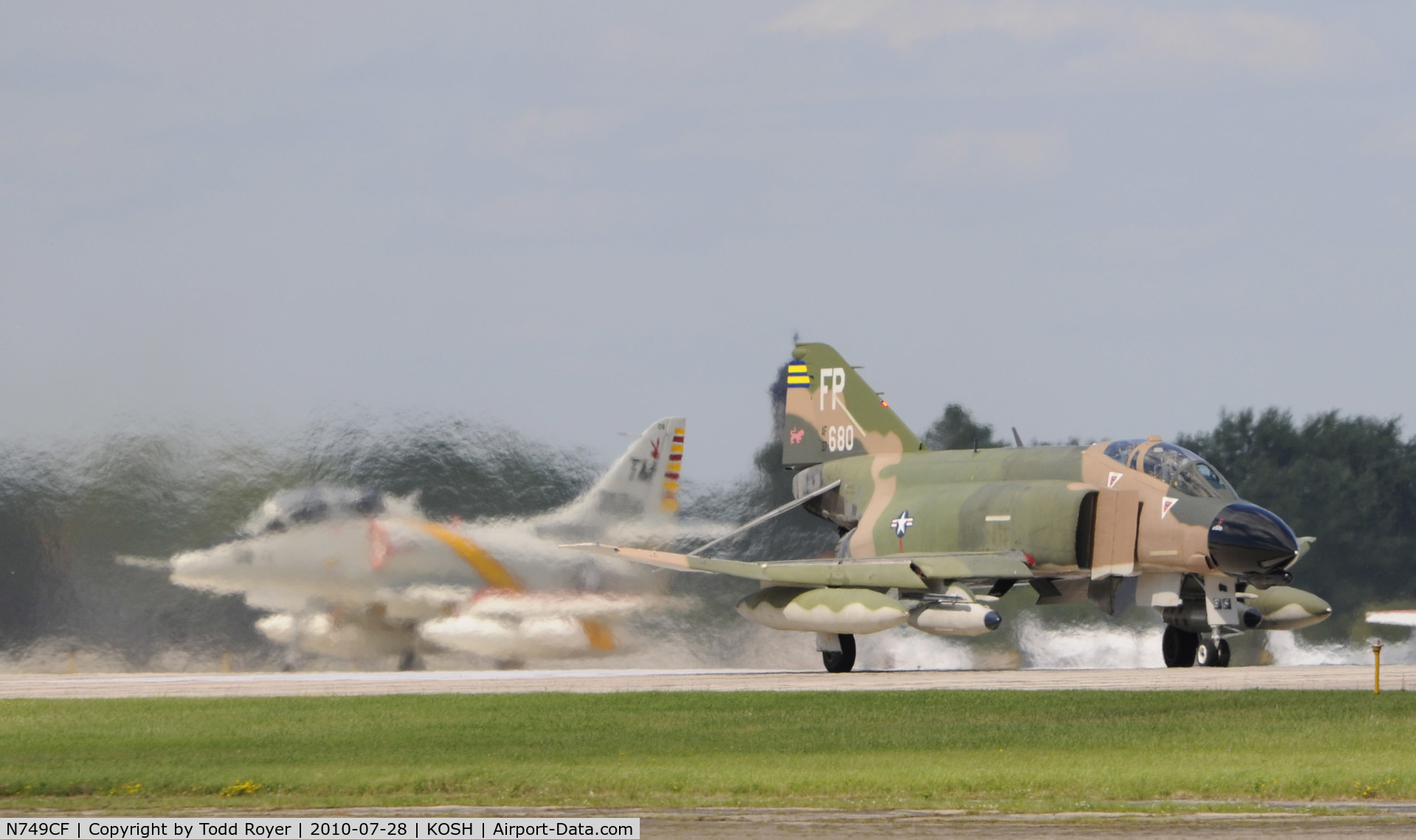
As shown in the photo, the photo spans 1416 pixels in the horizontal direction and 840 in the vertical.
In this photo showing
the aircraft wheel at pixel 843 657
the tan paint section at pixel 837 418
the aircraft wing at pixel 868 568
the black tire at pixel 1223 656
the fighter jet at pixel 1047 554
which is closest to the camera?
the fighter jet at pixel 1047 554

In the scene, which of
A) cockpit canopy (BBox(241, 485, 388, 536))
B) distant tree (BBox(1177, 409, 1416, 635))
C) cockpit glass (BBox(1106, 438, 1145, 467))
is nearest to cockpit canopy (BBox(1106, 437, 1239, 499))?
cockpit glass (BBox(1106, 438, 1145, 467))

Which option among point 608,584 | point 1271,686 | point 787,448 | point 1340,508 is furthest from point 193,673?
point 1340,508

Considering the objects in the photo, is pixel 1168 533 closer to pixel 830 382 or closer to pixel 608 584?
pixel 830 382

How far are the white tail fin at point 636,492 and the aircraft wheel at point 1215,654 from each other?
40.1ft

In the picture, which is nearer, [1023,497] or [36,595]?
[1023,497]

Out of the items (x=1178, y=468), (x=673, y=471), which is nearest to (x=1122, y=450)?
(x=1178, y=468)

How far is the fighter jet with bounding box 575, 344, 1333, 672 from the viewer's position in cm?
2847

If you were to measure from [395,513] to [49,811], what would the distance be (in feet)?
71.7

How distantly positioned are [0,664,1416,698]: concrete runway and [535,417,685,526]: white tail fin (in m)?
4.65

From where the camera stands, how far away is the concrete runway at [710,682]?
24641mm

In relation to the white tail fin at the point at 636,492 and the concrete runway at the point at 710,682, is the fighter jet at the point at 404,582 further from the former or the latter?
the concrete runway at the point at 710,682

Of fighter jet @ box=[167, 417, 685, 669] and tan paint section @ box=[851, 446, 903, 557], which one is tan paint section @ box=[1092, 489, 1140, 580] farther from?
fighter jet @ box=[167, 417, 685, 669]

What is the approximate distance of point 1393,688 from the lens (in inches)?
906

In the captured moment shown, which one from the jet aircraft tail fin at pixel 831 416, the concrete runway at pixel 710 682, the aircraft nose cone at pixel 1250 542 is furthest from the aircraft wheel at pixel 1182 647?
the jet aircraft tail fin at pixel 831 416
